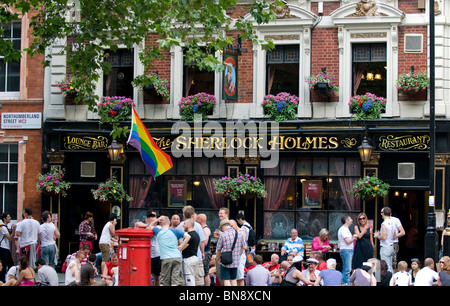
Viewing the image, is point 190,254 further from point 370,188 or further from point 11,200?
point 11,200

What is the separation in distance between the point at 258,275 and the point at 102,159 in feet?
32.8

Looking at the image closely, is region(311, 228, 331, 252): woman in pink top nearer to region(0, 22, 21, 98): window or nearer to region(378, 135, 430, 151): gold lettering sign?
region(378, 135, 430, 151): gold lettering sign

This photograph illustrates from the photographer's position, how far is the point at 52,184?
2225 cm

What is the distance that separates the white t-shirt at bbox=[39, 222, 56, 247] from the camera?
63.1 feet

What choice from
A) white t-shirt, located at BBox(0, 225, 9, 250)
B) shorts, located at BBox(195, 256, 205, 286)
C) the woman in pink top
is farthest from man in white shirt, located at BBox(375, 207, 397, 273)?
white t-shirt, located at BBox(0, 225, 9, 250)

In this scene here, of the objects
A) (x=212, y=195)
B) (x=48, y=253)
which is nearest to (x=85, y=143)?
(x=212, y=195)

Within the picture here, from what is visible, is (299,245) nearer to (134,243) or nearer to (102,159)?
(134,243)

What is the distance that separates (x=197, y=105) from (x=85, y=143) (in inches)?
141

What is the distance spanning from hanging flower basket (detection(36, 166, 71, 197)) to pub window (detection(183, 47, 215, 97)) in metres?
4.33

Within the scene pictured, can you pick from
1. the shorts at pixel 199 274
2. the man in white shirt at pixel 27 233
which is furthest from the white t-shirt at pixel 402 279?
the man in white shirt at pixel 27 233

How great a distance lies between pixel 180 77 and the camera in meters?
22.4

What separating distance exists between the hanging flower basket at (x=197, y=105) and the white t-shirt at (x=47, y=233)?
5.07 m

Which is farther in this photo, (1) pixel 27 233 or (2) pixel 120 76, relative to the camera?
(2) pixel 120 76

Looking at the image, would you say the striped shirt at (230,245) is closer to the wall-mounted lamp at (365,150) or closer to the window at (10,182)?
the wall-mounted lamp at (365,150)
